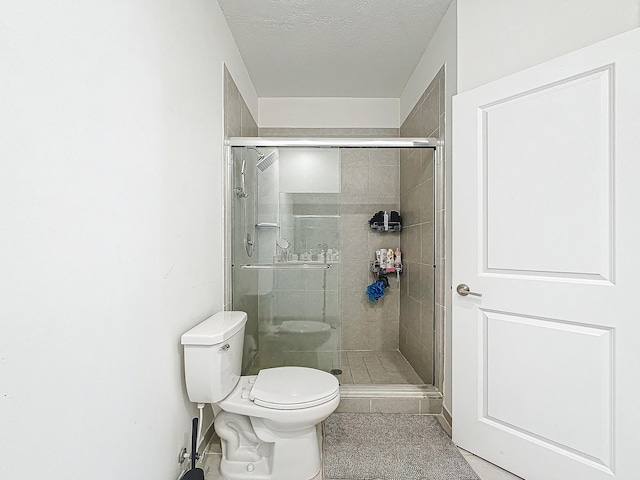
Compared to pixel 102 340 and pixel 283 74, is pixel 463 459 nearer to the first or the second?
pixel 102 340

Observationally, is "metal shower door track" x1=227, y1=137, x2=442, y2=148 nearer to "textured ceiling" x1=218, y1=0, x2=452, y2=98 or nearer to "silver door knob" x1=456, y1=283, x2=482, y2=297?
"textured ceiling" x1=218, y1=0, x2=452, y2=98

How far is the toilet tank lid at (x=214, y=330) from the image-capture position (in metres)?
1.64

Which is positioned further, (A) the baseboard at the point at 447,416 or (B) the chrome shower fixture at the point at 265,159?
(B) the chrome shower fixture at the point at 265,159

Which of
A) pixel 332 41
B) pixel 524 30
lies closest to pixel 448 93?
pixel 524 30

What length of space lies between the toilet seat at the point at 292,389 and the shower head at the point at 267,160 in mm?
1278

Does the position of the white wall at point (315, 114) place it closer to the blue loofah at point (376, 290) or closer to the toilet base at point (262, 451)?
the blue loofah at point (376, 290)

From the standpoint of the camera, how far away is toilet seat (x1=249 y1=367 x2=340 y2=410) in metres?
1.75

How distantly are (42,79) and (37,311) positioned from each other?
0.50 meters

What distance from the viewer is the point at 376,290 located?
3.73 metres

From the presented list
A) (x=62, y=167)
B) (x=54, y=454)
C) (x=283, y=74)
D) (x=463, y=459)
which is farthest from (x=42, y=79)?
(x=283, y=74)

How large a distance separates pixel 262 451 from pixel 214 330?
0.63 metres

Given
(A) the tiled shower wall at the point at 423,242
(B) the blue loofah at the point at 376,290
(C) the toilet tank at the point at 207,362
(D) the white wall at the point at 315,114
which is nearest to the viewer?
(C) the toilet tank at the point at 207,362

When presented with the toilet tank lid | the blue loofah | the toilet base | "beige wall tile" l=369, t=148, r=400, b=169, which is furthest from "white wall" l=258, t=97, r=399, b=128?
the toilet base

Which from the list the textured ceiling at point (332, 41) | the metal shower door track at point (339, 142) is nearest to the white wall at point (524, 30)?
the textured ceiling at point (332, 41)
